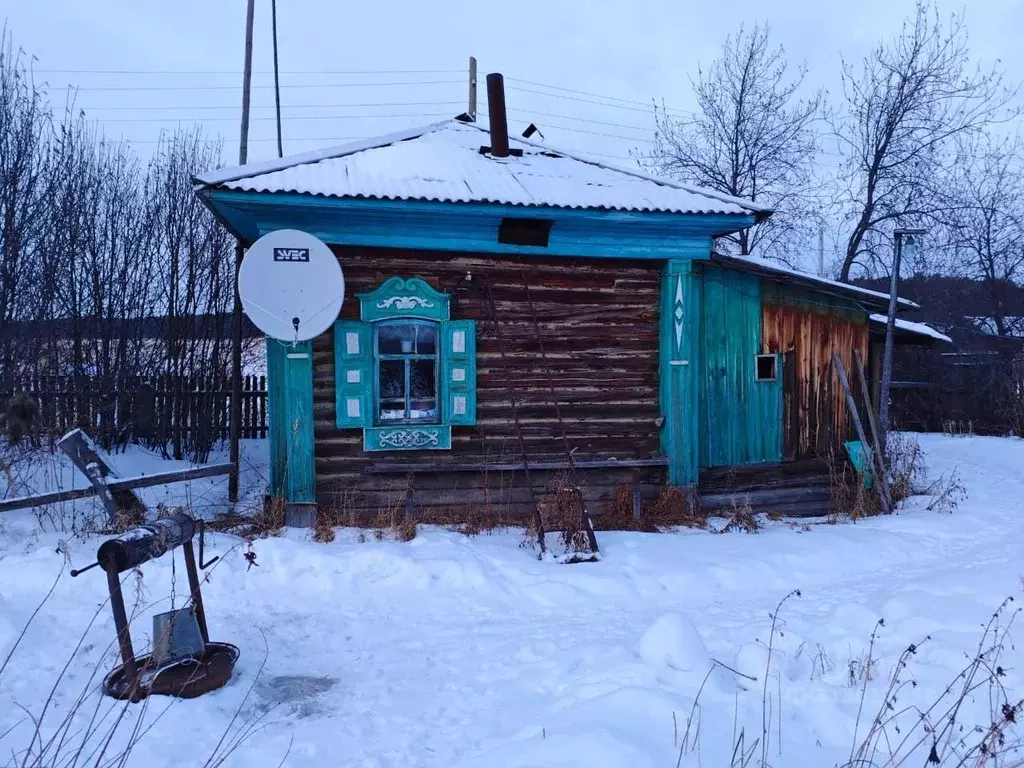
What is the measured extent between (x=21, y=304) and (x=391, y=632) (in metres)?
6.71

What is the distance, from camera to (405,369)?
6.98m

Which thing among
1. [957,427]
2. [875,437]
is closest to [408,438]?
[875,437]

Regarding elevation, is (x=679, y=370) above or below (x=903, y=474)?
above

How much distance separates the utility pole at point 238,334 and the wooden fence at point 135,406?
1.12m

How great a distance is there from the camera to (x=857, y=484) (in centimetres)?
823

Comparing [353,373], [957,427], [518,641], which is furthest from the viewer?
[957,427]

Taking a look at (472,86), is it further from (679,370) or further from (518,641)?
(518,641)

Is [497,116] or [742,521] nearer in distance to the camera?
[742,521]

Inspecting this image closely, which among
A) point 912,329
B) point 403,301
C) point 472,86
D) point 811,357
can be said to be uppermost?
point 472,86

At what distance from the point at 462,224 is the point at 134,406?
626 cm

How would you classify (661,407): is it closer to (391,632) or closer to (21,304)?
(391,632)

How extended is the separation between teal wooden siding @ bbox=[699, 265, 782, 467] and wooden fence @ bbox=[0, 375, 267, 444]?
23.8ft

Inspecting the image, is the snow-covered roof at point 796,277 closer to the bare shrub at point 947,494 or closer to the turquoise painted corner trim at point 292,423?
the bare shrub at point 947,494

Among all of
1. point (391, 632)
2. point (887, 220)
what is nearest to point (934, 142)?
point (887, 220)
